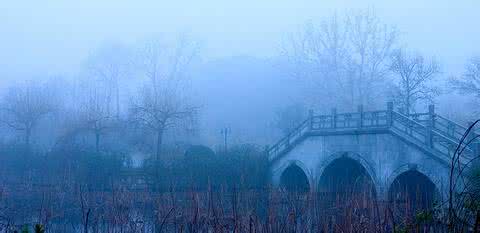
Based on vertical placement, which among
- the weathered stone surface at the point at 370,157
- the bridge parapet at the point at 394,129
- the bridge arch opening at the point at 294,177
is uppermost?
the bridge parapet at the point at 394,129

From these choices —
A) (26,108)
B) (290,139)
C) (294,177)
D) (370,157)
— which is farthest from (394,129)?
(26,108)

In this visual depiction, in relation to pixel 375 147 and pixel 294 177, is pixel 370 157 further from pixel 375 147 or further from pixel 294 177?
pixel 294 177

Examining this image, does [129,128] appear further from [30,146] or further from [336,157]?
[336,157]

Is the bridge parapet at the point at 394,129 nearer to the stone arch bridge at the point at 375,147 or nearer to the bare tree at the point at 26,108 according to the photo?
the stone arch bridge at the point at 375,147

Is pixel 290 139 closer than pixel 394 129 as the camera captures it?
No

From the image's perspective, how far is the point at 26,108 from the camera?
25.8 meters

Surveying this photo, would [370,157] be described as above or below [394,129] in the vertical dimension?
below

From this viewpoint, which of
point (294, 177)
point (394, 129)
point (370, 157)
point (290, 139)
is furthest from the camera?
point (294, 177)

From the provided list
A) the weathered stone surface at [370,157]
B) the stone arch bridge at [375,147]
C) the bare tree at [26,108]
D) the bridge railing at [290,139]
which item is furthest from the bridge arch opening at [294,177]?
the bare tree at [26,108]

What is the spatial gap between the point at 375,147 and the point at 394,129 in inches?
46.6

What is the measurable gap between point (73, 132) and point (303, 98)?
15.1m

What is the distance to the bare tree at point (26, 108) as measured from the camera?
25.6 meters

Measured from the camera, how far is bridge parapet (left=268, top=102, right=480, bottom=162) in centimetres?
1525

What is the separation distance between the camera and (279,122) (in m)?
30.8
